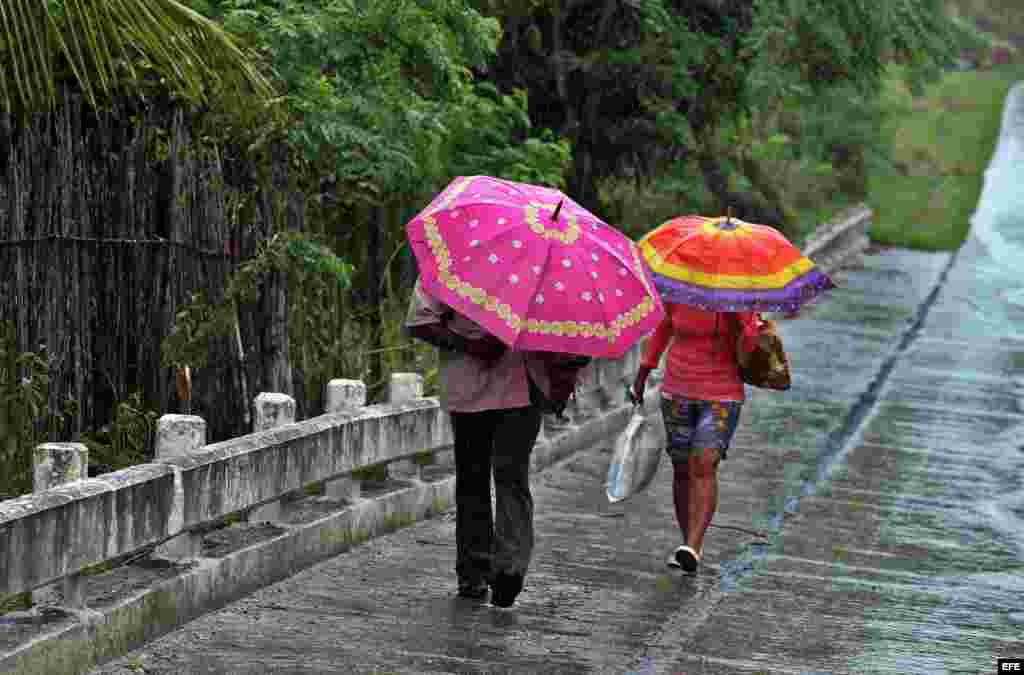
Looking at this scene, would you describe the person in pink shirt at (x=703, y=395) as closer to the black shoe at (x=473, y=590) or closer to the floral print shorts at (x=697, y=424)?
the floral print shorts at (x=697, y=424)

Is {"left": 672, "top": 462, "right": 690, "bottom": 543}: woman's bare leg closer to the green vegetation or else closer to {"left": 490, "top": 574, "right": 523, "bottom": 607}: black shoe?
{"left": 490, "top": 574, "right": 523, "bottom": 607}: black shoe

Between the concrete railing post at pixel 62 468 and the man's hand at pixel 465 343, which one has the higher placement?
the man's hand at pixel 465 343

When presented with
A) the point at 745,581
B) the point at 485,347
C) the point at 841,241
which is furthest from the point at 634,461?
the point at 841,241

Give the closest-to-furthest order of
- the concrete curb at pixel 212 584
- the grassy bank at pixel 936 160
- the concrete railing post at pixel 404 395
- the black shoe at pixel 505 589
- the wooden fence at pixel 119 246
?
the concrete curb at pixel 212 584 → the black shoe at pixel 505 589 → the wooden fence at pixel 119 246 → the concrete railing post at pixel 404 395 → the grassy bank at pixel 936 160

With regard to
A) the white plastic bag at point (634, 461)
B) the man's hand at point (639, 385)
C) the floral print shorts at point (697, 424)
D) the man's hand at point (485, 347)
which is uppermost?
the man's hand at point (485, 347)

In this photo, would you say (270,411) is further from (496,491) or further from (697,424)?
(697,424)

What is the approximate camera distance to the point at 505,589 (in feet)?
32.4

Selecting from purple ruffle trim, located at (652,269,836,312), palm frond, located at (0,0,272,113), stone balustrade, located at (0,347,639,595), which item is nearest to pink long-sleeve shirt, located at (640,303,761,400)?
purple ruffle trim, located at (652,269,836,312)

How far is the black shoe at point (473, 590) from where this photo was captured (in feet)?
33.2

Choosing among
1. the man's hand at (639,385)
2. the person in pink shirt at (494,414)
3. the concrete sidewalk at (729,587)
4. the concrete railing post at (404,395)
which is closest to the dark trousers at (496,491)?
the person in pink shirt at (494,414)

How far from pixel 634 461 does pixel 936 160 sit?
49505 millimetres

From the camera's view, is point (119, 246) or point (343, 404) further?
point (343, 404)

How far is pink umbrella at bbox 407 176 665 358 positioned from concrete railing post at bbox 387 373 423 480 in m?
2.52

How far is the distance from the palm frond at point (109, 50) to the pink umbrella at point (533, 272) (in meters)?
1.97
